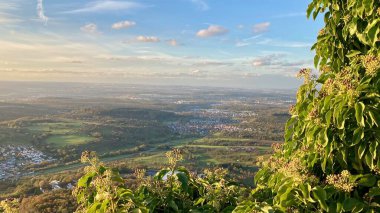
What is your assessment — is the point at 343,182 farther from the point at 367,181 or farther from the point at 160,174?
the point at 160,174

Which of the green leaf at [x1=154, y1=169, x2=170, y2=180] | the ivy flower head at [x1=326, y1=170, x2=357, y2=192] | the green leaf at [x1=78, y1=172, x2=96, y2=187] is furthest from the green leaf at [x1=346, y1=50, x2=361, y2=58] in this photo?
the green leaf at [x1=78, y1=172, x2=96, y2=187]

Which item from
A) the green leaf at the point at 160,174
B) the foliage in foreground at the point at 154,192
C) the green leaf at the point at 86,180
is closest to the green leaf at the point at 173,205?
the foliage in foreground at the point at 154,192

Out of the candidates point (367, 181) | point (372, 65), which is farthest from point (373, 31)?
point (367, 181)

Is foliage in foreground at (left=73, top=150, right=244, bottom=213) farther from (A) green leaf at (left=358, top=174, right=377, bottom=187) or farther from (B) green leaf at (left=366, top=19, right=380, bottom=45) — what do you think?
(B) green leaf at (left=366, top=19, right=380, bottom=45)

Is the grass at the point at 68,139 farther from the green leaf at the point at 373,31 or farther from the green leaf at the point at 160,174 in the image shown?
the green leaf at the point at 373,31

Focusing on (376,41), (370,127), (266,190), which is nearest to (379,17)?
(376,41)

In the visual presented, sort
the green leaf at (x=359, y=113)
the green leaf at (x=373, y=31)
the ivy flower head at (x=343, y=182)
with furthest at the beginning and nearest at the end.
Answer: the green leaf at (x=373, y=31), the green leaf at (x=359, y=113), the ivy flower head at (x=343, y=182)
